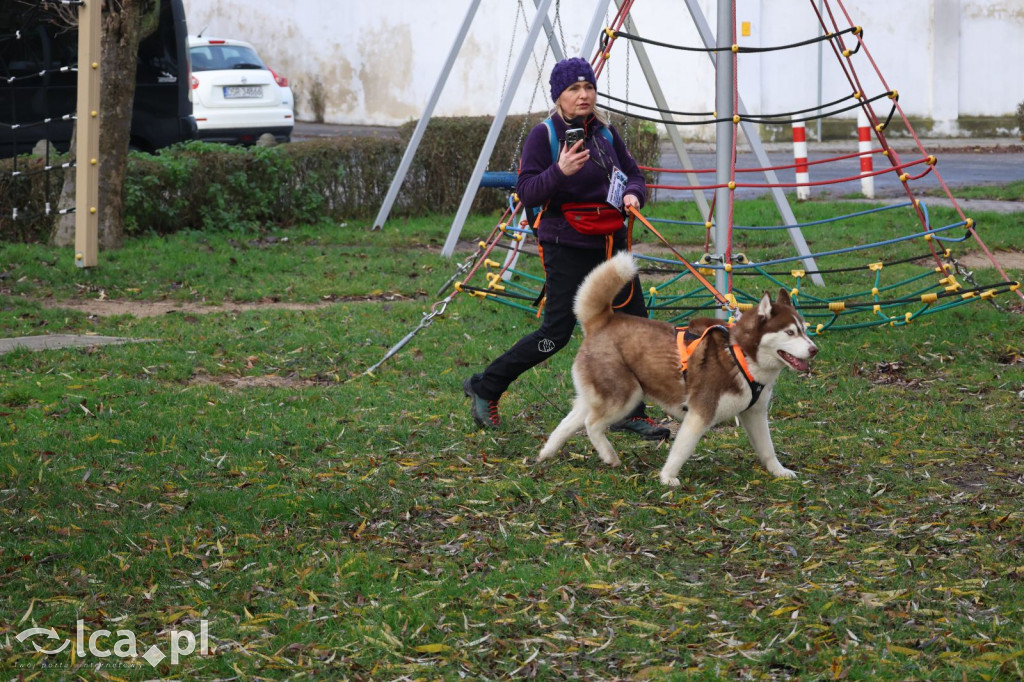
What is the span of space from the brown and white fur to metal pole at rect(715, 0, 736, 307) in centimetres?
240

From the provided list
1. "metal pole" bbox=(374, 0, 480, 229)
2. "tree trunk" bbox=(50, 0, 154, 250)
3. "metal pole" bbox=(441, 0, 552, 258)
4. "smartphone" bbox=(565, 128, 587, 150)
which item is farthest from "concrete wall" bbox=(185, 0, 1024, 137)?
"smartphone" bbox=(565, 128, 587, 150)

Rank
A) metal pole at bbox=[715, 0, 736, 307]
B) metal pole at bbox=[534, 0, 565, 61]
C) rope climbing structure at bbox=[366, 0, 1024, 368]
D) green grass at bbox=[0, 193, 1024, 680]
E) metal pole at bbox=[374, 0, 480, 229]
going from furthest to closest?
metal pole at bbox=[374, 0, 480, 229] → metal pole at bbox=[534, 0, 565, 61] → metal pole at bbox=[715, 0, 736, 307] → rope climbing structure at bbox=[366, 0, 1024, 368] → green grass at bbox=[0, 193, 1024, 680]

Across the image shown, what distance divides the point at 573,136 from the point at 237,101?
15085mm

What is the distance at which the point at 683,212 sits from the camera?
14.5 meters

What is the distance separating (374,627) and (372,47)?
89.6 feet

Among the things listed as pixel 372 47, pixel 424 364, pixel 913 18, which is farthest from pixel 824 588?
pixel 372 47

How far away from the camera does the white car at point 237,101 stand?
64.3ft

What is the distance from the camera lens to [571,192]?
19.4 feet

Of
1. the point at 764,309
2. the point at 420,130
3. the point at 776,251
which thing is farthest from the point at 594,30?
the point at 764,309

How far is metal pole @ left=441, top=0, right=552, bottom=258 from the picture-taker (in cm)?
1078

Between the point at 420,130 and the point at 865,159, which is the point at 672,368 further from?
the point at 865,159

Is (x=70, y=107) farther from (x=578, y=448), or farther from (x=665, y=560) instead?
(x=665, y=560)

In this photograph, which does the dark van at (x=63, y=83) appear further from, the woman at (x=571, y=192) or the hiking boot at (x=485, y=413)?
the woman at (x=571, y=192)

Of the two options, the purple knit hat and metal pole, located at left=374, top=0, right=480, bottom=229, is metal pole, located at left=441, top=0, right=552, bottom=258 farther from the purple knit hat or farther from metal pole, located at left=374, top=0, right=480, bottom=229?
the purple knit hat
